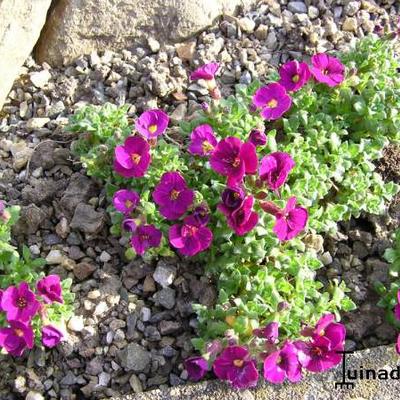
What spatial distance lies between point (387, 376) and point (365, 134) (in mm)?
1123

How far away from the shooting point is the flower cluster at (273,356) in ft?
8.46

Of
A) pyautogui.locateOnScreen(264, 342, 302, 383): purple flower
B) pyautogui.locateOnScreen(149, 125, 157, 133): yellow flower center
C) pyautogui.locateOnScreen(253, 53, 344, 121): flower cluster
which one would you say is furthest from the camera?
pyautogui.locateOnScreen(253, 53, 344, 121): flower cluster

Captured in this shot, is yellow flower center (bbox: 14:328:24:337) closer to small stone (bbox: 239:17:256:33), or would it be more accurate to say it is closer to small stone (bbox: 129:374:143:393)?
small stone (bbox: 129:374:143:393)

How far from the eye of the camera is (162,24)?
370cm

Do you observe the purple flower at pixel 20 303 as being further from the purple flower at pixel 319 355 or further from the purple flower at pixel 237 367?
the purple flower at pixel 319 355

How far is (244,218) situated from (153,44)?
1.44 metres

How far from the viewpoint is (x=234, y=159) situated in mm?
2715

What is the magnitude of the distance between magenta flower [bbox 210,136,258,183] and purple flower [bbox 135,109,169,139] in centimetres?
36

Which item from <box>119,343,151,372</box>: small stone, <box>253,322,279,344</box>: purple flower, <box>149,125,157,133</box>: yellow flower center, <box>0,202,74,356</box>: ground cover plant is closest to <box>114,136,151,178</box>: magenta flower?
<box>149,125,157,133</box>: yellow flower center

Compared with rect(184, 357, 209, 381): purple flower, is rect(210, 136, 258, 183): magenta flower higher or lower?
higher

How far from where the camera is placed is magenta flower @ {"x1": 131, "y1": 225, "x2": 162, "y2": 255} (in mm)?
2832

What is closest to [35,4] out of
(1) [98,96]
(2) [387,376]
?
(1) [98,96]

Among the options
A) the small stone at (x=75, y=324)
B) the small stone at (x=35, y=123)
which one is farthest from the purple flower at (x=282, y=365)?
the small stone at (x=35, y=123)

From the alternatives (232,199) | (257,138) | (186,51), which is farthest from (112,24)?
(232,199)
